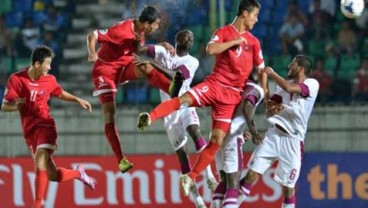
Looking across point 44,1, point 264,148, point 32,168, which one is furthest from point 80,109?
point 264,148

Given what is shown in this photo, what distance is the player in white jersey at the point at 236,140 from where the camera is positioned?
13562mm

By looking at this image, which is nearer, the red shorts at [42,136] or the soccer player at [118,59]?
the soccer player at [118,59]

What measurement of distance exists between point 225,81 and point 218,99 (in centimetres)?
19

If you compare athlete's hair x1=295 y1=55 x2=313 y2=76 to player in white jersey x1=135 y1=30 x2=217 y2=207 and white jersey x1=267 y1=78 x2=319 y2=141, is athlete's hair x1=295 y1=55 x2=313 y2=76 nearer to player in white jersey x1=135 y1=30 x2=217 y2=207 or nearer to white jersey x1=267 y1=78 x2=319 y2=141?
white jersey x1=267 y1=78 x2=319 y2=141

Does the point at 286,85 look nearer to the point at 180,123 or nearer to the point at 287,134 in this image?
the point at 287,134

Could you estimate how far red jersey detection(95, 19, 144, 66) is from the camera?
46.2 ft

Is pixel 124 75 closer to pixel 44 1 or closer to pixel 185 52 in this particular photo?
pixel 185 52

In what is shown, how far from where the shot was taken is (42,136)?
14.3 metres

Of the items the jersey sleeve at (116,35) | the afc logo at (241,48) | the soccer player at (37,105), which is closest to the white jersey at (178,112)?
the jersey sleeve at (116,35)

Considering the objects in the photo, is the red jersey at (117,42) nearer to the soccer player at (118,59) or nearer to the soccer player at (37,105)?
the soccer player at (118,59)

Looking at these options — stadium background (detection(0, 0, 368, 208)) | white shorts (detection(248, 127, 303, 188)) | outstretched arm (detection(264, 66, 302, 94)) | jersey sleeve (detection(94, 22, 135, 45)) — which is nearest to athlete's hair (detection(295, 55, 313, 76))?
outstretched arm (detection(264, 66, 302, 94))

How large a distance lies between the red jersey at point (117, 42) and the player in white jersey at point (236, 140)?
1325 millimetres

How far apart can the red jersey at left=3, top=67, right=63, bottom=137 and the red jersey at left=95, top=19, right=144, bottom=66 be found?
627mm

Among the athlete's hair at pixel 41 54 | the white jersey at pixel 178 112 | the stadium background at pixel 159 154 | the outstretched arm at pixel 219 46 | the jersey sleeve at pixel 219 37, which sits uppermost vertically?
the jersey sleeve at pixel 219 37
